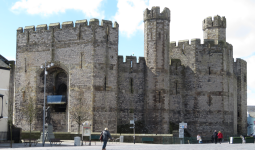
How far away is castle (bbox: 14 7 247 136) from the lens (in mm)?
42469

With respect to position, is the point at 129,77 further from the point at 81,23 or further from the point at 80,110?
the point at 81,23

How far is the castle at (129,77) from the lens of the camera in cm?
4247

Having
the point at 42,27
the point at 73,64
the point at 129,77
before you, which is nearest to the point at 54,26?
the point at 42,27

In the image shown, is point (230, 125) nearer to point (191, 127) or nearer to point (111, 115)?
point (191, 127)

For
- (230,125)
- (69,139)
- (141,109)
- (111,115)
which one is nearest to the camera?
(69,139)

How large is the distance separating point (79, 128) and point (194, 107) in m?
14.4

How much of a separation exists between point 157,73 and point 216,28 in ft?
40.7

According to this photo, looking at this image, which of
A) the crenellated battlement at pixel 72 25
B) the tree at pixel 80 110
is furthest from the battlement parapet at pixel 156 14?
the tree at pixel 80 110

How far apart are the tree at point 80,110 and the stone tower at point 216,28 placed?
19790 millimetres


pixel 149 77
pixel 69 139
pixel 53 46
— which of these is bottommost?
pixel 69 139

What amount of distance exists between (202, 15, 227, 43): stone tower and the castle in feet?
8.15

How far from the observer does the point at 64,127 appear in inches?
1713

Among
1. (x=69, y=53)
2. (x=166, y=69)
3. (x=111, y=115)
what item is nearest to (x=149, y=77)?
(x=166, y=69)

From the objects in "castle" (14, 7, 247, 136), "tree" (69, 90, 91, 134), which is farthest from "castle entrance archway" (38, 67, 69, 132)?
"tree" (69, 90, 91, 134)
